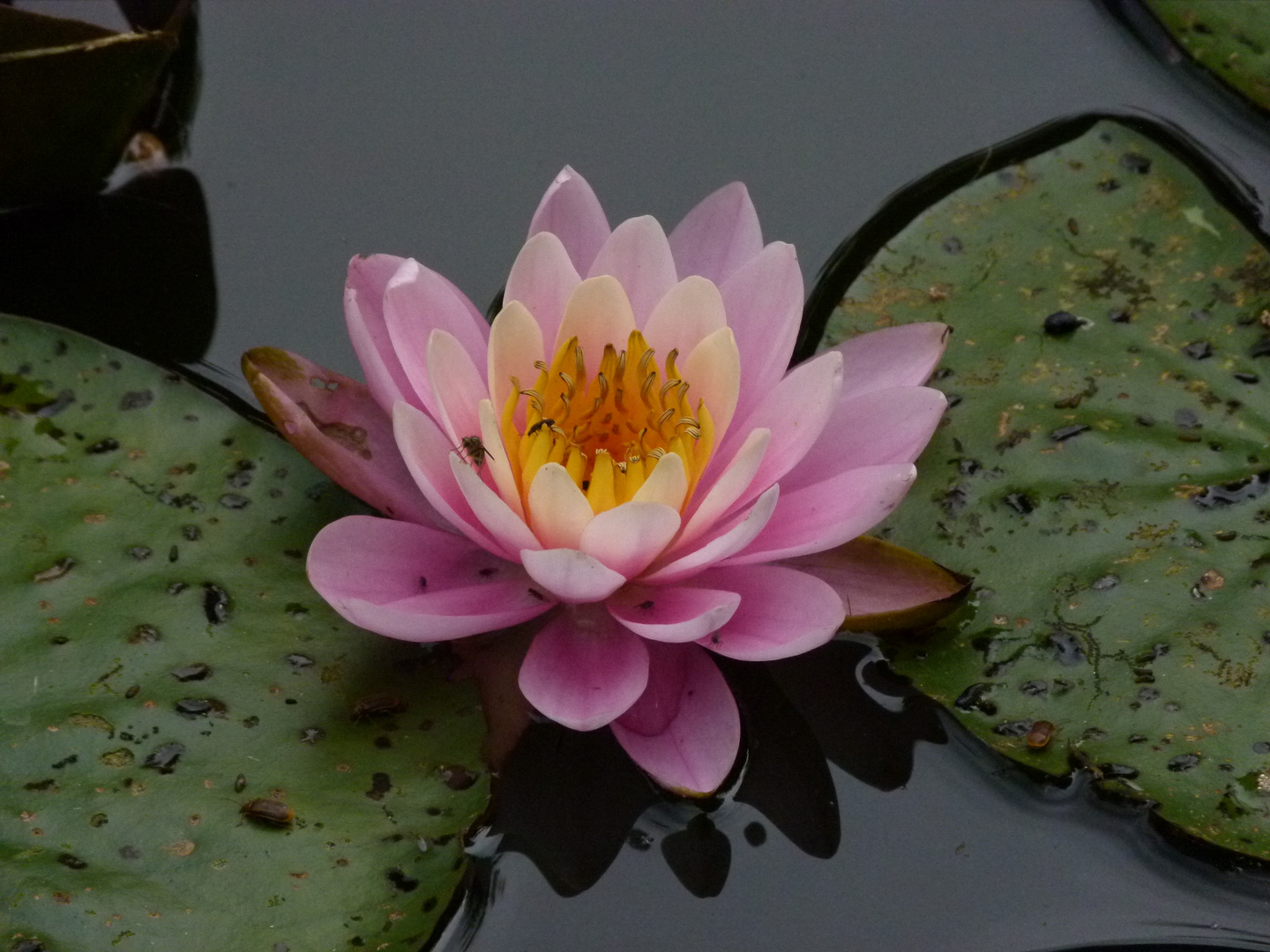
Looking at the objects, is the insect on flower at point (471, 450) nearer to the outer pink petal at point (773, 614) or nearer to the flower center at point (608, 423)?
the flower center at point (608, 423)

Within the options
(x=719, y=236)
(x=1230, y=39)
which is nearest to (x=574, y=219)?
(x=719, y=236)

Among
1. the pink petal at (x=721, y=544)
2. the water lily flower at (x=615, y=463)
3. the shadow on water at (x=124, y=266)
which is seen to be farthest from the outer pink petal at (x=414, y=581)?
the shadow on water at (x=124, y=266)

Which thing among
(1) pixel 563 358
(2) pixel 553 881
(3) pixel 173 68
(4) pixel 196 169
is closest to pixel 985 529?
(1) pixel 563 358

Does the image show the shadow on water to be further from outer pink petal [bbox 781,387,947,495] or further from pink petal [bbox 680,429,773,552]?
outer pink petal [bbox 781,387,947,495]

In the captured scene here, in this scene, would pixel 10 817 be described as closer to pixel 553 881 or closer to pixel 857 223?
pixel 553 881

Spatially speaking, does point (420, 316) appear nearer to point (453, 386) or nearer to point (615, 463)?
point (453, 386)

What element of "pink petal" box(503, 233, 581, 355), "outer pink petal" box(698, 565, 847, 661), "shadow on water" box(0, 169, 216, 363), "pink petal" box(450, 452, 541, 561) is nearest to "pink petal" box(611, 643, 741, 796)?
"outer pink petal" box(698, 565, 847, 661)

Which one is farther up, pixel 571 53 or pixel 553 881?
pixel 571 53
